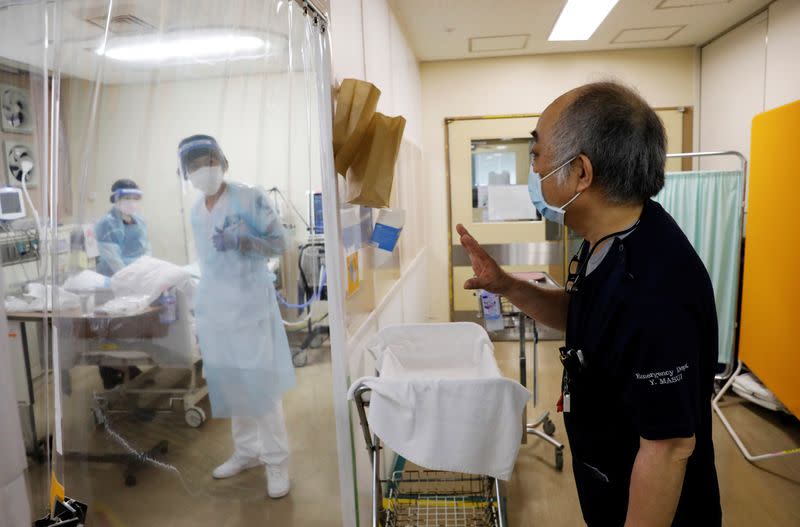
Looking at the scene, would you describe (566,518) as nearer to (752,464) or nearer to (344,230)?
(752,464)

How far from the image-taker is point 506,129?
470 cm

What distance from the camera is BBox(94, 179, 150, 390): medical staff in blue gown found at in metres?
0.73

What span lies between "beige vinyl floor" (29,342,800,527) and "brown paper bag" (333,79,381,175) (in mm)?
643

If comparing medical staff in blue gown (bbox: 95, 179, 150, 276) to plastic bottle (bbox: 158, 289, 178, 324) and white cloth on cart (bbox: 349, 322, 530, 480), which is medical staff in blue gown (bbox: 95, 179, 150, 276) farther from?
white cloth on cart (bbox: 349, 322, 530, 480)

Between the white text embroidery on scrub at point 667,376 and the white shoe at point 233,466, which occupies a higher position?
the white text embroidery on scrub at point 667,376

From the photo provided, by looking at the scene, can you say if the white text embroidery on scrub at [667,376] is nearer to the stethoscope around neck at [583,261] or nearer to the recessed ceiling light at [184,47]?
the stethoscope around neck at [583,261]

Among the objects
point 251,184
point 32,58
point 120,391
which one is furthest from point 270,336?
point 32,58

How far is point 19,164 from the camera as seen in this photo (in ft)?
2.03

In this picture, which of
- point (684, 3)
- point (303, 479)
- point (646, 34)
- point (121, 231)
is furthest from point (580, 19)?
point (121, 231)

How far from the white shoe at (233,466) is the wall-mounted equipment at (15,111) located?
73 centimetres

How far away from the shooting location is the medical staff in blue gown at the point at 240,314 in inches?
41.0

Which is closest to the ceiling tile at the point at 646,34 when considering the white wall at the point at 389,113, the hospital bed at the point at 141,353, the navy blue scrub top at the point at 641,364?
the white wall at the point at 389,113

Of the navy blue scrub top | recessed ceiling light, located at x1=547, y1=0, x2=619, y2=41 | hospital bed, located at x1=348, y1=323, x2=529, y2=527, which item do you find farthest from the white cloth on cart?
recessed ceiling light, located at x1=547, y1=0, x2=619, y2=41

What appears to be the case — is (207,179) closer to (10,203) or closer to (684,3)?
(10,203)
